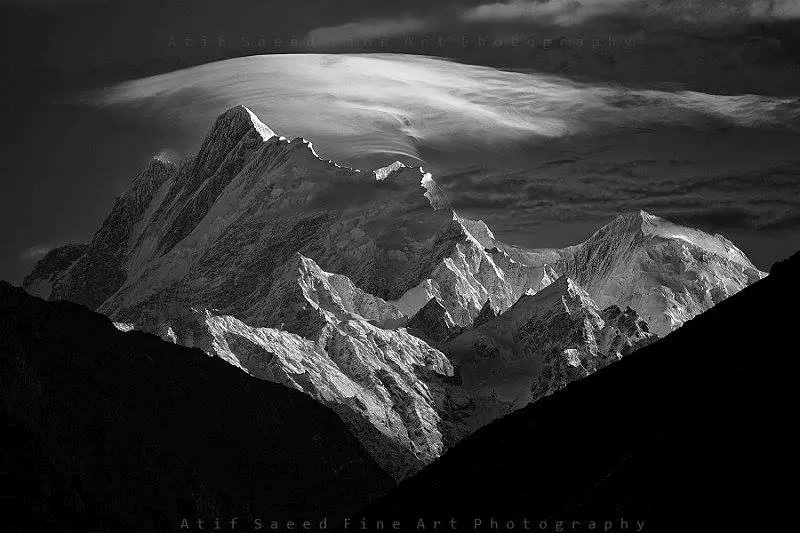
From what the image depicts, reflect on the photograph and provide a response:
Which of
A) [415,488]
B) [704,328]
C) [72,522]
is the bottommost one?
[72,522]

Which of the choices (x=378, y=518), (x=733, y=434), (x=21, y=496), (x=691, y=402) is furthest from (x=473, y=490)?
(x=21, y=496)

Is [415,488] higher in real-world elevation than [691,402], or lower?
lower

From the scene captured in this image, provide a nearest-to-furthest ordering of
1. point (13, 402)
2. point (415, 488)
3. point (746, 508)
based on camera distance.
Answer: point (746, 508) → point (415, 488) → point (13, 402)

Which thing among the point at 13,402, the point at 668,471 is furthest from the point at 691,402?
the point at 13,402

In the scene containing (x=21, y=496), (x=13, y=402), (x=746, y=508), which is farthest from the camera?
(x=13, y=402)

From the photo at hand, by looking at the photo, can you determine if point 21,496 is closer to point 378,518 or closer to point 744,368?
point 378,518

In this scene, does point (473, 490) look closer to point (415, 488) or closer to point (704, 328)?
point (415, 488)

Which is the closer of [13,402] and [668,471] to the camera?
[668,471]
